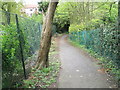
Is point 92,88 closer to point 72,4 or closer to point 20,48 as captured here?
point 20,48

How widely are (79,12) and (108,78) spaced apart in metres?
13.2

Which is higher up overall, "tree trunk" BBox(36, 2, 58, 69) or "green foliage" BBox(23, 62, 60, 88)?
"tree trunk" BBox(36, 2, 58, 69)

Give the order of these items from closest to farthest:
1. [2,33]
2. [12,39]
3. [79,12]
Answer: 1. [2,33]
2. [12,39]
3. [79,12]

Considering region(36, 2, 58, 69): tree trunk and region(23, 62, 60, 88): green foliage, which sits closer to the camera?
region(23, 62, 60, 88): green foliage

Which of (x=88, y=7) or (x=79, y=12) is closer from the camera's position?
(x=88, y=7)

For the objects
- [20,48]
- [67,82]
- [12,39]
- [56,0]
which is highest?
[56,0]

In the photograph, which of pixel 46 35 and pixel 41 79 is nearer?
pixel 41 79

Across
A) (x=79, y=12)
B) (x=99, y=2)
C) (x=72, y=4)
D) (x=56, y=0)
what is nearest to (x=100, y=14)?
(x=99, y=2)

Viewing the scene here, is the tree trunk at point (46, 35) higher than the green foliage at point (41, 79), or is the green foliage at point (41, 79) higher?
the tree trunk at point (46, 35)

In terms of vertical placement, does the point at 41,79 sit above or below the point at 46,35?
below

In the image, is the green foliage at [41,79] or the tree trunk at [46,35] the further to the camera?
the tree trunk at [46,35]

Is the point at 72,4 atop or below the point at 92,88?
atop

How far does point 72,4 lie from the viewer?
17.0 metres

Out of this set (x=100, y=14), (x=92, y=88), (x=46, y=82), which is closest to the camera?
(x=92, y=88)
